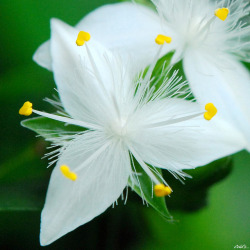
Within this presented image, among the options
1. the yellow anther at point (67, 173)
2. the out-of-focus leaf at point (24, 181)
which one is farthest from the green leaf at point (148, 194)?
the out-of-focus leaf at point (24, 181)

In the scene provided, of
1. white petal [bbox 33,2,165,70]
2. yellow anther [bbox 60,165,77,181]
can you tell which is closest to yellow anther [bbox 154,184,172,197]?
yellow anther [bbox 60,165,77,181]

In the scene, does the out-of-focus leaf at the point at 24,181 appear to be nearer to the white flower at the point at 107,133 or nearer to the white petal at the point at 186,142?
the white flower at the point at 107,133

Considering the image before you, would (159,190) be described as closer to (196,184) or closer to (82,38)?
(196,184)

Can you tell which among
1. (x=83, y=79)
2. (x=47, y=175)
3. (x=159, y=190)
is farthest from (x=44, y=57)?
(x=159, y=190)

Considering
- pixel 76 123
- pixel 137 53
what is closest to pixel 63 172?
pixel 76 123

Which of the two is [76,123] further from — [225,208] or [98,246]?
[225,208]
